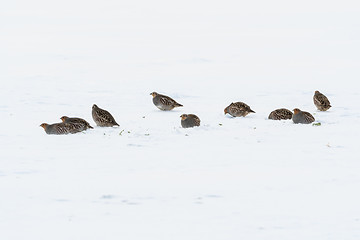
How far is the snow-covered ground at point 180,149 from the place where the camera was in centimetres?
707

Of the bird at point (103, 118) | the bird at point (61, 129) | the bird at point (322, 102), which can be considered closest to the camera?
the bird at point (61, 129)

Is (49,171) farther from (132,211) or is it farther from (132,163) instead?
(132,211)

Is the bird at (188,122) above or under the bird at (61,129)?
above

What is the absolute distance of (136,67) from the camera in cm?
2514

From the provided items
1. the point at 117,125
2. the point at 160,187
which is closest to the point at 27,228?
the point at 160,187

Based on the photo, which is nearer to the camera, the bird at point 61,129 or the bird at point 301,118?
the bird at point 61,129

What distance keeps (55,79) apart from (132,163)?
12408 millimetres

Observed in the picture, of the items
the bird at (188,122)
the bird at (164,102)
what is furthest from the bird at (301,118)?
the bird at (164,102)

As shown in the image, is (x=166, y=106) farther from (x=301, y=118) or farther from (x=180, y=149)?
(x=180, y=149)

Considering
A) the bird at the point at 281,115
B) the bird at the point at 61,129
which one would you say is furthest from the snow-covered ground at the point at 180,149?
the bird at the point at 281,115

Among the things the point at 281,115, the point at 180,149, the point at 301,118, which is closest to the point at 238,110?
the point at 281,115

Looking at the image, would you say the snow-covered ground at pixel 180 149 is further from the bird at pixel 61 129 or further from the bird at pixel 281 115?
the bird at pixel 281 115

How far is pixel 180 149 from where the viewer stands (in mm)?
10625

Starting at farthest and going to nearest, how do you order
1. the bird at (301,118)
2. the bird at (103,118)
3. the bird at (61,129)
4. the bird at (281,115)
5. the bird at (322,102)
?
1. the bird at (322,102)
2. the bird at (281,115)
3. the bird at (301,118)
4. the bird at (103,118)
5. the bird at (61,129)
